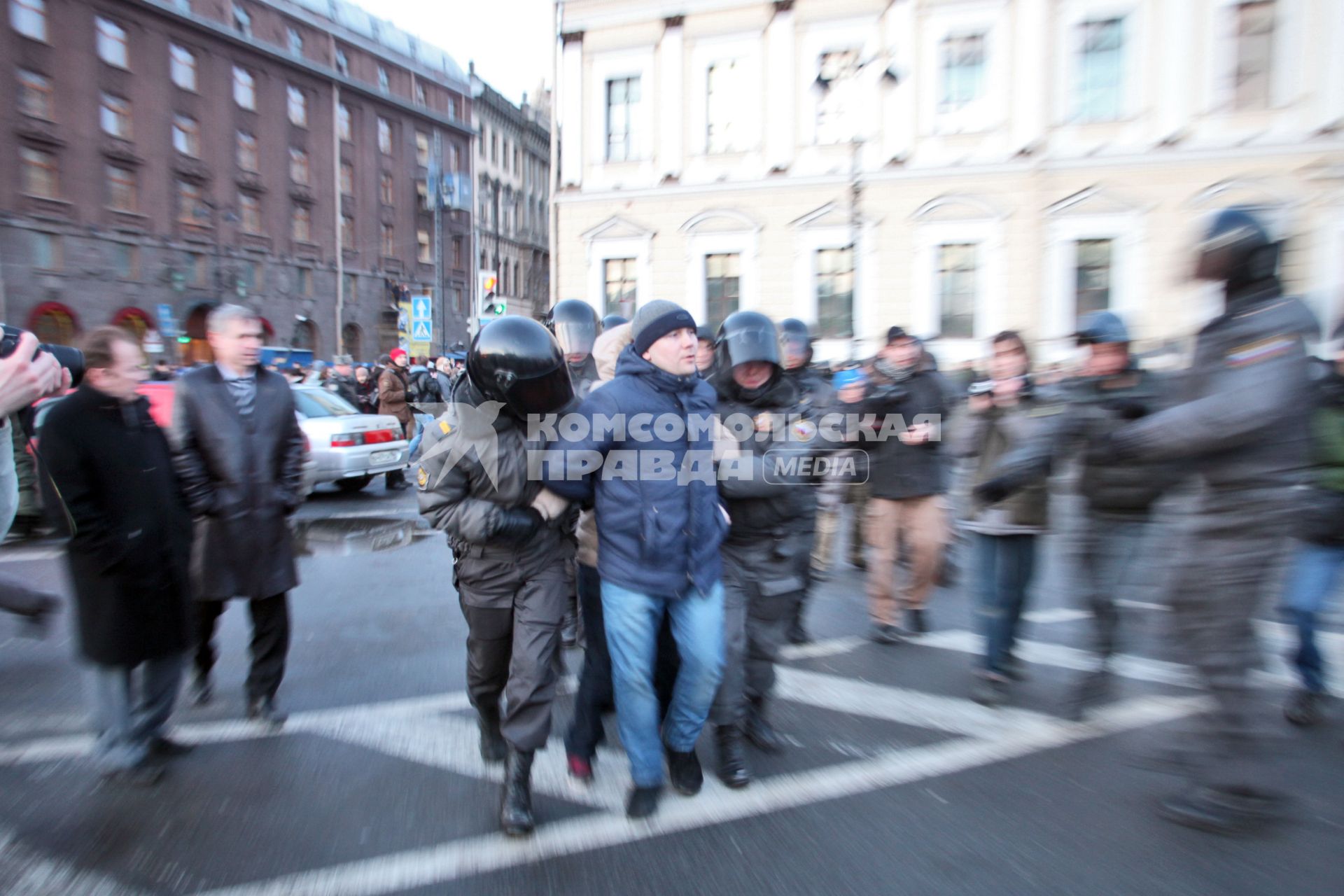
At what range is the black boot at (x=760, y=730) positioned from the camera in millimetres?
3887

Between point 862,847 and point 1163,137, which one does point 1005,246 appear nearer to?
point 1163,137

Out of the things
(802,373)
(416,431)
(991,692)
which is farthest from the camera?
(416,431)

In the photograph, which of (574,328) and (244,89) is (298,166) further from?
(574,328)

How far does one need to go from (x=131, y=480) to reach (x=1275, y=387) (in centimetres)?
426

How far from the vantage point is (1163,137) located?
63.8ft

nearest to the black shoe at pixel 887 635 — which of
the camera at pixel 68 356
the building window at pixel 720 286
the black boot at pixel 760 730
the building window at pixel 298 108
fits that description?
the black boot at pixel 760 730

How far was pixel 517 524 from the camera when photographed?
309cm

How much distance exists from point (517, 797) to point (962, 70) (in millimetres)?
21877

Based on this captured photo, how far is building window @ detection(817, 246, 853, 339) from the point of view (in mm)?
22281

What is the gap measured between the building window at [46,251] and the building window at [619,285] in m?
22.5

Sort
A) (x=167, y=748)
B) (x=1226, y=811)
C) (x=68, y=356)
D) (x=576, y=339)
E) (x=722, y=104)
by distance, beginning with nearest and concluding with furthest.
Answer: (x=1226, y=811), (x=167, y=748), (x=68, y=356), (x=576, y=339), (x=722, y=104)

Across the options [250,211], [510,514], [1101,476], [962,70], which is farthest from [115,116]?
[1101,476]

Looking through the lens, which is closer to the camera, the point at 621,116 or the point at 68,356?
the point at 68,356

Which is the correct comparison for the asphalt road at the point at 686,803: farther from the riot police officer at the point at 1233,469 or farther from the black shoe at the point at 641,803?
the riot police officer at the point at 1233,469
